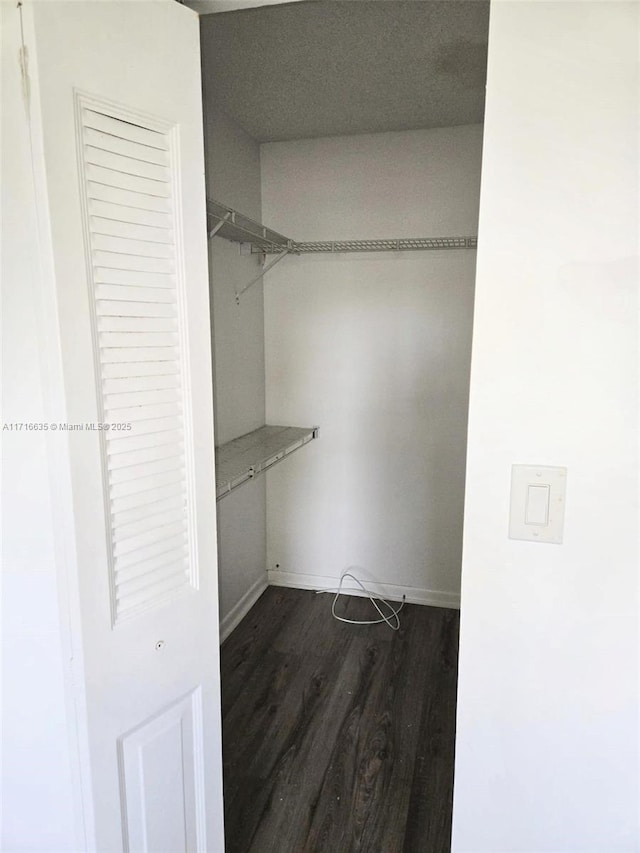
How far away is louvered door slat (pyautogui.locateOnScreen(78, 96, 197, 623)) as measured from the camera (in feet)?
3.17

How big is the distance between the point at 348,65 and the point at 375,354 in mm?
1307

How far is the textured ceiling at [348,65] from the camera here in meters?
1.74

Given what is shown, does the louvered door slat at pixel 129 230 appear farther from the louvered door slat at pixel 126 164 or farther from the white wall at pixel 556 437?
the white wall at pixel 556 437

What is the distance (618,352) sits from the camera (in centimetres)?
92

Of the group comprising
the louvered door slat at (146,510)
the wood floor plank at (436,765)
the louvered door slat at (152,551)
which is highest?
the louvered door slat at (146,510)

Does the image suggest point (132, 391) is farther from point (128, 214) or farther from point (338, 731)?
point (338, 731)

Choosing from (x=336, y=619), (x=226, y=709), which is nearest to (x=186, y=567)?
(x=226, y=709)

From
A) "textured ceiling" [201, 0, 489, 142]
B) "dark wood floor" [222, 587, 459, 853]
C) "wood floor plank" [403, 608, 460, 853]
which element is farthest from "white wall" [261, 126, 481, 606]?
"wood floor plank" [403, 608, 460, 853]

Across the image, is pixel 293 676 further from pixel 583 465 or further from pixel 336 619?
pixel 583 465

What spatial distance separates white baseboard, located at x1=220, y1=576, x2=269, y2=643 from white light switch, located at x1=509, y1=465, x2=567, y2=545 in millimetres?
2028

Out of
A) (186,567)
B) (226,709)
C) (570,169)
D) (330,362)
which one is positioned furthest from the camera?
(330,362)

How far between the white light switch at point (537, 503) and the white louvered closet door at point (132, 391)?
0.65 metres

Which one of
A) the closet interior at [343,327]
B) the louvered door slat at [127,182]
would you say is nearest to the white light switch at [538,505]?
the louvered door slat at [127,182]

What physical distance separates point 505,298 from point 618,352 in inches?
8.0
